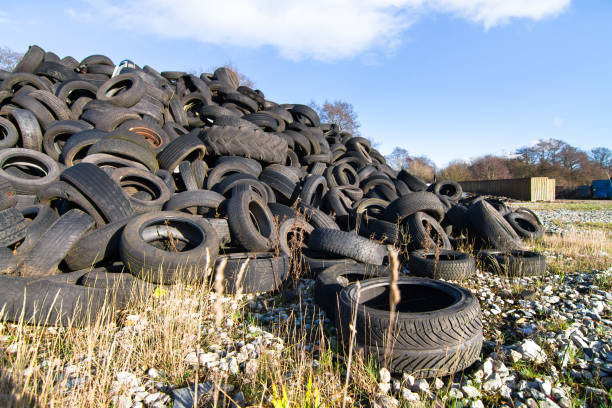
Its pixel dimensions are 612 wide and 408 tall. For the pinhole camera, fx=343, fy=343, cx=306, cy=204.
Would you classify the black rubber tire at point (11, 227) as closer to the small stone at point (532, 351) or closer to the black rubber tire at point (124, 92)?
the black rubber tire at point (124, 92)

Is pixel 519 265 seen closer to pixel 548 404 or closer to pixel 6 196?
pixel 548 404

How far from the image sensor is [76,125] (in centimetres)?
701

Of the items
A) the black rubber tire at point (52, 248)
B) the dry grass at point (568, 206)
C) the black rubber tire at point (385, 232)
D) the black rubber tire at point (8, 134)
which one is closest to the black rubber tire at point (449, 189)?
the black rubber tire at point (385, 232)

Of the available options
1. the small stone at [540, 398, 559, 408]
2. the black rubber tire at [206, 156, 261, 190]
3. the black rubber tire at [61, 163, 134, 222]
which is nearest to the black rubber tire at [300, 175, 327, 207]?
the black rubber tire at [206, 156, 261, 190]

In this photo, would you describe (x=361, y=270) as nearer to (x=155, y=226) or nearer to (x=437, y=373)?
(x=437, y=373)

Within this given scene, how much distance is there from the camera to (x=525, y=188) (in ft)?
85.3

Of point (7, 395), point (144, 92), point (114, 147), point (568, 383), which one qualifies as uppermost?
point (144, 92)

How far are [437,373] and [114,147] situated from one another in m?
5.94

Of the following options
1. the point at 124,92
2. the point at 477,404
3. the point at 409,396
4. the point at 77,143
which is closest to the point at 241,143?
the point at 77,143

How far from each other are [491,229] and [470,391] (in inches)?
175

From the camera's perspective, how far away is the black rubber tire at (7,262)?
3.59m

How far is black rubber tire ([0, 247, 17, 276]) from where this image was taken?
141 inches

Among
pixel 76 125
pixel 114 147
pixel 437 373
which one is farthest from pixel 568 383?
pixel 76 125

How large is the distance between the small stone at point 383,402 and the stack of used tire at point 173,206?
504mm
